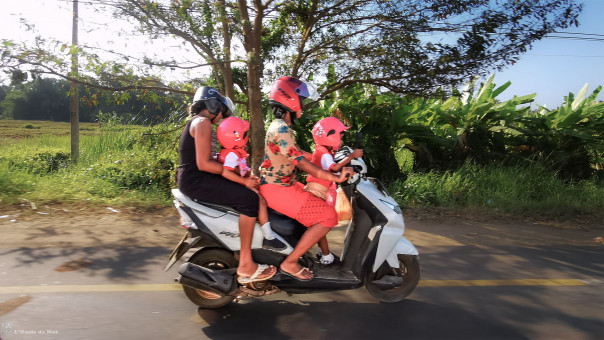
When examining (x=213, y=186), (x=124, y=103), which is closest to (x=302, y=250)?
(x=213, y=186)

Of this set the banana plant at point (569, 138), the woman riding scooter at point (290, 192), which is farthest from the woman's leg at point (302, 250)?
the banana plant at point (569, 138)

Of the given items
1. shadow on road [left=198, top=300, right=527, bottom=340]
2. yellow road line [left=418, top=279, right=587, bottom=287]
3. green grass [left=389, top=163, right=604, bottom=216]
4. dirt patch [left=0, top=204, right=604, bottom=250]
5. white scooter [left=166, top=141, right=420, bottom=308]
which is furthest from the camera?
green grass [left=389, top=163, right=604, bottom=216]

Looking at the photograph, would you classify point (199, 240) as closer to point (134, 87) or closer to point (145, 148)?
point (134, 87)

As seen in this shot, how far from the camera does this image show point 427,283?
146 inches

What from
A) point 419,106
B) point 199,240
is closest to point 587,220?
point 419,106

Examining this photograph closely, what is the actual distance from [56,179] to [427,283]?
6993 mm

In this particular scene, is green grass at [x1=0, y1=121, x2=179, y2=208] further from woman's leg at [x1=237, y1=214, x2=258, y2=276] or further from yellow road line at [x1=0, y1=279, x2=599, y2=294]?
woman's leg at [x1=237, y1=214, x2=258, y2=276]

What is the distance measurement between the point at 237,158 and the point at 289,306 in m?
1.28

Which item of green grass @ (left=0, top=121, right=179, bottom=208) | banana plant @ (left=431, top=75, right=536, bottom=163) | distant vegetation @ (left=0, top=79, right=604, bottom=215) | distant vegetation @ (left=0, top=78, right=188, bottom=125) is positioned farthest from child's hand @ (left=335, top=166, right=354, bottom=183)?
banana plant @ (left=431, top=75, right=536, bottom=163)

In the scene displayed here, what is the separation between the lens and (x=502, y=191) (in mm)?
7211

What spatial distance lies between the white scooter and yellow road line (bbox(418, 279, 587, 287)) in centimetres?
55

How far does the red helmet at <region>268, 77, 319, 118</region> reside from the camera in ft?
10.00

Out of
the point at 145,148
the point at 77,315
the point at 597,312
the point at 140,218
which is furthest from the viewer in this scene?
the point at 145,148

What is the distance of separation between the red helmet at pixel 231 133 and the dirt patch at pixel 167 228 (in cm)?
223
